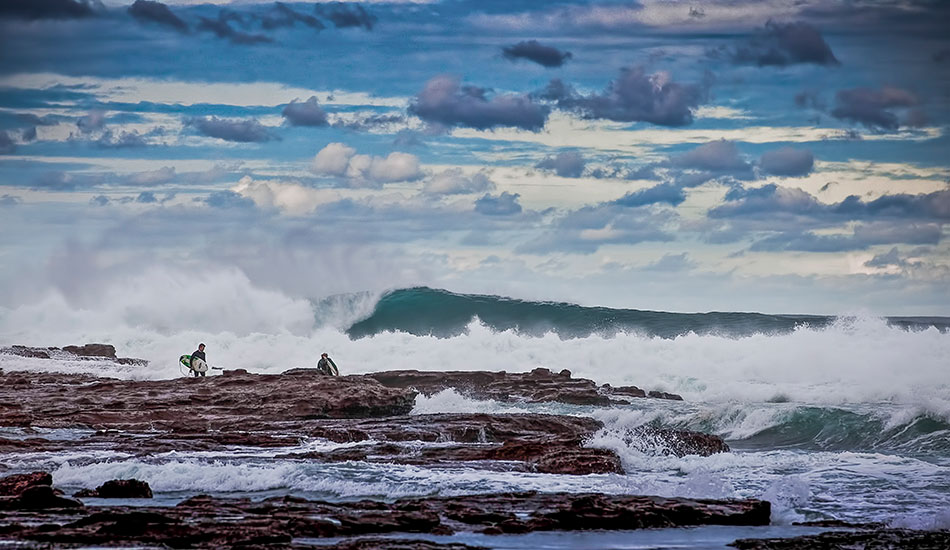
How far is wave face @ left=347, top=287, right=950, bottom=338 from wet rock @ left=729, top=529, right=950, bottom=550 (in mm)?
37041

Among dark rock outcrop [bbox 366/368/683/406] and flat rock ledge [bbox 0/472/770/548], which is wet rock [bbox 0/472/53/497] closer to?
flat rock ledge [bbox 0/472/770/548]

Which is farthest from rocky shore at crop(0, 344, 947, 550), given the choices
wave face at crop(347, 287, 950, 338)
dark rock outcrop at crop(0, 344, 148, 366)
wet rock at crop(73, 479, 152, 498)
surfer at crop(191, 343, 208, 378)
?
wave face at crop(347, 287, 950, 338)

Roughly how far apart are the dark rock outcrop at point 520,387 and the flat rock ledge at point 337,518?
578 inches

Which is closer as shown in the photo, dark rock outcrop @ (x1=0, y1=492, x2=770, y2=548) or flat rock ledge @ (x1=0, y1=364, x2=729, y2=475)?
dark rock outcrop @ (x1=0, y1=492, x2=770, y2=548)

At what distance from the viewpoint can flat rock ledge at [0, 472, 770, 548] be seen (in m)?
9.26

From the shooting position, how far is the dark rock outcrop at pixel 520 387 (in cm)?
2683

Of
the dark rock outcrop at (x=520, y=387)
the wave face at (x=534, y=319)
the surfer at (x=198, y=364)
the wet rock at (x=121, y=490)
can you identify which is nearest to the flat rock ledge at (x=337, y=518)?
the wet rock at (x=121, y=490)

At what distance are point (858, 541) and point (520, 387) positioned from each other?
18.4 m

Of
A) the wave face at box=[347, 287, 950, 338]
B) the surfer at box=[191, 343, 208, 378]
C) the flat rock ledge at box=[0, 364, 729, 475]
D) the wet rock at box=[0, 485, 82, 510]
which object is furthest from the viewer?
the wave face at box=[347, 287, 950, 338]

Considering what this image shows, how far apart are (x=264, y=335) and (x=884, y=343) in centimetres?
2325

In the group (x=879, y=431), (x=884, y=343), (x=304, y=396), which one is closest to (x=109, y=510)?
(x=304, y=396)

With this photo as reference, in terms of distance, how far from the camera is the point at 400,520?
10.2 meters

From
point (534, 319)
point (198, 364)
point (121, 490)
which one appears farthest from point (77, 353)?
point (121, 490)

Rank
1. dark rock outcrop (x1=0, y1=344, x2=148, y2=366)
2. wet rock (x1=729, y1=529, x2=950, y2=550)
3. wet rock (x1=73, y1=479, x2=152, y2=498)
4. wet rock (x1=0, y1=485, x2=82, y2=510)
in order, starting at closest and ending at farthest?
wet rock (x1=729, y1=529, x2=950, y2=550) → wet rock (x1=0, y1=485, x2=82, y2=510) → wet rock (x1=73, y1=479, x2=152, y2=498) → dark rock outcrop (x1=0, y1=344, x2=148, y2=366)
